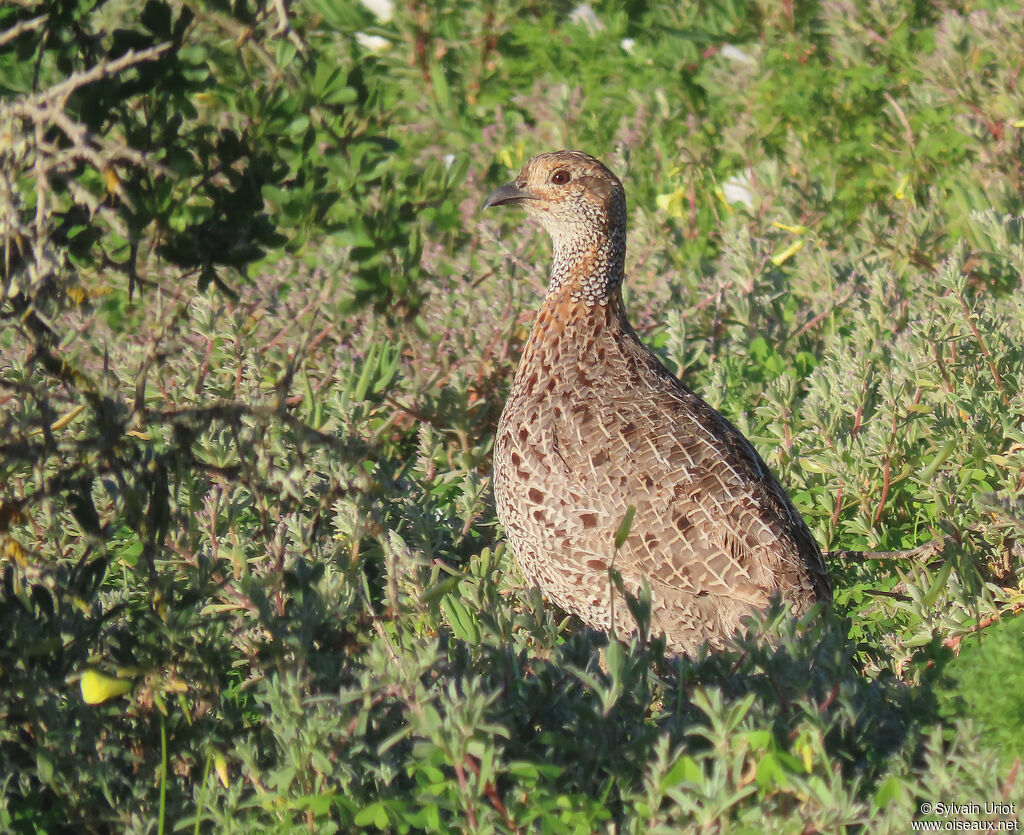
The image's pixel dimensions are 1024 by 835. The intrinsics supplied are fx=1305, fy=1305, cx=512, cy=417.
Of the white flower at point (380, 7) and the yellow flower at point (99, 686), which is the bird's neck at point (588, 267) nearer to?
the yellow flower at point (99, 686)

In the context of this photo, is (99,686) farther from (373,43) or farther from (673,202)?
(373,43)

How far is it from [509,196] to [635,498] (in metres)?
1.59

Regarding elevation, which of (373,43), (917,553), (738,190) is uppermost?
(917,553)

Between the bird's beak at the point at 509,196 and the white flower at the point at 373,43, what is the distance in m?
3.46

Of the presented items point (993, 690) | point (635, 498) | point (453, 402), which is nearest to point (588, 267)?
point (453, 402)

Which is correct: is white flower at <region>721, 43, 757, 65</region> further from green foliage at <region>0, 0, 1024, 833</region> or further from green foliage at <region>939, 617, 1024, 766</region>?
green foliage at <region>939, 617, 1024, 766</region>

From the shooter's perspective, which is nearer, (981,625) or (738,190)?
(981,625)

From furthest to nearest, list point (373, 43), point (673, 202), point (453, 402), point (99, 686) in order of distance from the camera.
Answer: point (373, 43)
point (673, 202)
point (453, 402)
point (99, 686)

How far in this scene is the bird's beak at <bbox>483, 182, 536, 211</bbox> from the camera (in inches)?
208

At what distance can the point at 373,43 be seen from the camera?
884 centimetres

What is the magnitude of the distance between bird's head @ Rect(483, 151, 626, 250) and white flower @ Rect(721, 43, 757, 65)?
3355mm

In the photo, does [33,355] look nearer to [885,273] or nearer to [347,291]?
[347,291]

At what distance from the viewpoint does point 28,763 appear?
3.18 metres

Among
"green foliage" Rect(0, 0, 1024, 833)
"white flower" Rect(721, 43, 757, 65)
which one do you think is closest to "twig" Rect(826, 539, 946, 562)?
"green foliage" Rect(0, 0, 1024, 833)
